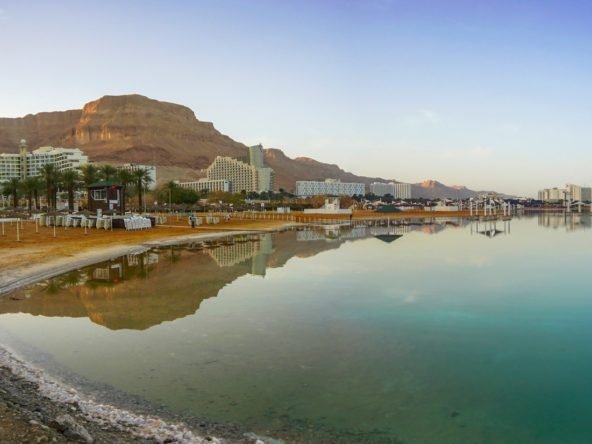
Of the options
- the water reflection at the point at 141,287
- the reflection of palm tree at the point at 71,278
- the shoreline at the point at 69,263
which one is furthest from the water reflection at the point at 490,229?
the reflection of palm tree at the point at 71,278

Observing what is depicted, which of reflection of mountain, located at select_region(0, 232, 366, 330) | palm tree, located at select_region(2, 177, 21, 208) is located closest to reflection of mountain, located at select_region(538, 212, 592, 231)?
reflection of mountain, located at select_region(0, 232, 366, 330)

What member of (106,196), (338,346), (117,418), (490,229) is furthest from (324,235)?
(117,418)

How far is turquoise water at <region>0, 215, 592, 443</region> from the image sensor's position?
7.02m

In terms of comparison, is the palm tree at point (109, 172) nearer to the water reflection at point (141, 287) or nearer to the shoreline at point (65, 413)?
the water reflection at point (141, 287)

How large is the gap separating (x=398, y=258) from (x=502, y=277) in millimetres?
7743

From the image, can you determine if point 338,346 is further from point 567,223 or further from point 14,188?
point 14,188

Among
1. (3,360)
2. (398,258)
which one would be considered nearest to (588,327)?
(3,360)

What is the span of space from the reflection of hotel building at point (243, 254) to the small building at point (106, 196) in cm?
2021

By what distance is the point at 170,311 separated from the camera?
45.9ft

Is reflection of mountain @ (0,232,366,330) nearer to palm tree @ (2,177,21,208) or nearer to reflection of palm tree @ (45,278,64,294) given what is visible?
reflection of palm tree @ (45,278,64,294)

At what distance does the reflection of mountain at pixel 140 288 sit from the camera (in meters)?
13.7

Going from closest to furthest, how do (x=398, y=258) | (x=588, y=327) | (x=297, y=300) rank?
(x=588, y=327) → (x=297, y=300) → (x=398, y=258)

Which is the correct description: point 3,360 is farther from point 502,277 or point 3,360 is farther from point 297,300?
point 502,277

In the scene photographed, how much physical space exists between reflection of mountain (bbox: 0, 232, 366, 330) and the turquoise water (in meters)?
0.10
